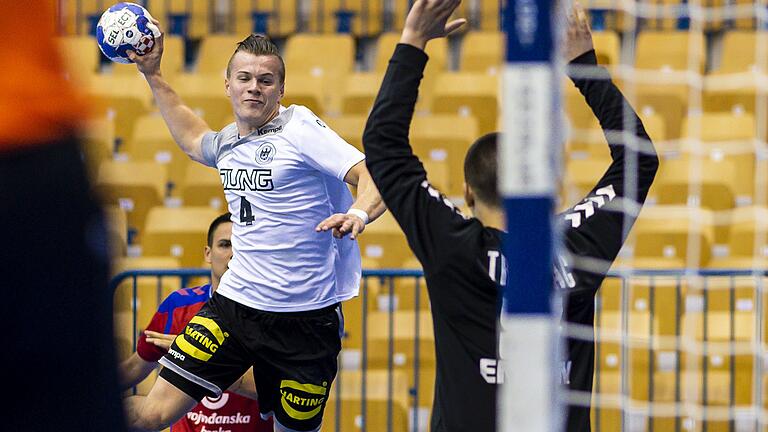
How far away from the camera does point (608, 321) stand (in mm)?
7590

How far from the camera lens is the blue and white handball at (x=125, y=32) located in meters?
5.08

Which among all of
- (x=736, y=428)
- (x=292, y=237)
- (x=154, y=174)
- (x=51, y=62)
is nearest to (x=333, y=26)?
(x=154, y=174)

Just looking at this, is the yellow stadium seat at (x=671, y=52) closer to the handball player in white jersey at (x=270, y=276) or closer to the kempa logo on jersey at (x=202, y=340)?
the handball player in white jersey at (x=270, y=276)

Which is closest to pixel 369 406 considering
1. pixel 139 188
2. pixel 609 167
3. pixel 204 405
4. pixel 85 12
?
pixel 204 405

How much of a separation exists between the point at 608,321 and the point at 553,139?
5.47 meters

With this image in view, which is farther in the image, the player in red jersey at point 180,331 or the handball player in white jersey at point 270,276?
the player in red jersey at point 180,331

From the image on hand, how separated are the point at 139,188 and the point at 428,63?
3.00 m

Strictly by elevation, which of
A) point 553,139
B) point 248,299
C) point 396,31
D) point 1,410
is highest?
point 396,31

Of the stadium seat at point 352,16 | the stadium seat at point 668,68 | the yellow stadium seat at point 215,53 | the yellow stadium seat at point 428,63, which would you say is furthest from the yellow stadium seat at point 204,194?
the stadium seat at point 668,68

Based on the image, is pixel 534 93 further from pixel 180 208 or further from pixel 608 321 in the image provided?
pixel 180 208

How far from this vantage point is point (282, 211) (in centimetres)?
500

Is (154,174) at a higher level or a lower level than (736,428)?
higher

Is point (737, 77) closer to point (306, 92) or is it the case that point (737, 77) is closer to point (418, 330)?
point (306, 92)

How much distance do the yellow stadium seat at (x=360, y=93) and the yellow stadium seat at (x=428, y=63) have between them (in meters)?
0.23
